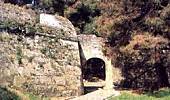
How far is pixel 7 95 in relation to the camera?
16969 millimetres

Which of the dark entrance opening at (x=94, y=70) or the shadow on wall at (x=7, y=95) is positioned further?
the dark entrance opening at (x=94, y=70)

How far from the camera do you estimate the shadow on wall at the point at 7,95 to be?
16677 millimetres

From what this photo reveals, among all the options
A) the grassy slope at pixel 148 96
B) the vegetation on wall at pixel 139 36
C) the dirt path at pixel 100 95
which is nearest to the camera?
the dirt path at pixel 100 95

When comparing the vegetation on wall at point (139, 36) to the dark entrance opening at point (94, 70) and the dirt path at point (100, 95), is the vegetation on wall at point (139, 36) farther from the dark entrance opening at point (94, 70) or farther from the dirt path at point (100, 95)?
the dark entrance opening at point (94, 70)

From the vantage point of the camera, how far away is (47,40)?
21250 millimetres

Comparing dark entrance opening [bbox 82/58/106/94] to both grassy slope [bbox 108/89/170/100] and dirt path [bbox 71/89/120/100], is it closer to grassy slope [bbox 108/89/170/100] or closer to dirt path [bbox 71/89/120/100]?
dirt path [bbox 71/89/120/100]

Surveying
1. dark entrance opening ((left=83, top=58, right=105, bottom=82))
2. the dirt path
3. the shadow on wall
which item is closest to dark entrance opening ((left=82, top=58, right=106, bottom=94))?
dark entrance opening ((left=83, top=58, right=105, bottom=82))

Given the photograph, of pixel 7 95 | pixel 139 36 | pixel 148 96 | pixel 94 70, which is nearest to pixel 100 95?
pixel 148 96

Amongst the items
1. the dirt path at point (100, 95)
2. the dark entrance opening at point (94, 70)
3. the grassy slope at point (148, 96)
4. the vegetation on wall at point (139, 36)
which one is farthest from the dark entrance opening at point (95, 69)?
the grassy slope at point (148, 96)

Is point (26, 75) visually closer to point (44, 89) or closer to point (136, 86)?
point (44, 89)

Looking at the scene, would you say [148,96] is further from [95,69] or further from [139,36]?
[95,69]

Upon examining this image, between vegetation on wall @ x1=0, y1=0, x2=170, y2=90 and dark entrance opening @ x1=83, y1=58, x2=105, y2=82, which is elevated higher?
vegetation on wall @ x1=0, y1=0, x2=170, y2=90

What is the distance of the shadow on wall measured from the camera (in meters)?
16.7

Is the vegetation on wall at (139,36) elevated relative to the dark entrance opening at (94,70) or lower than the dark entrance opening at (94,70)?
elevated
